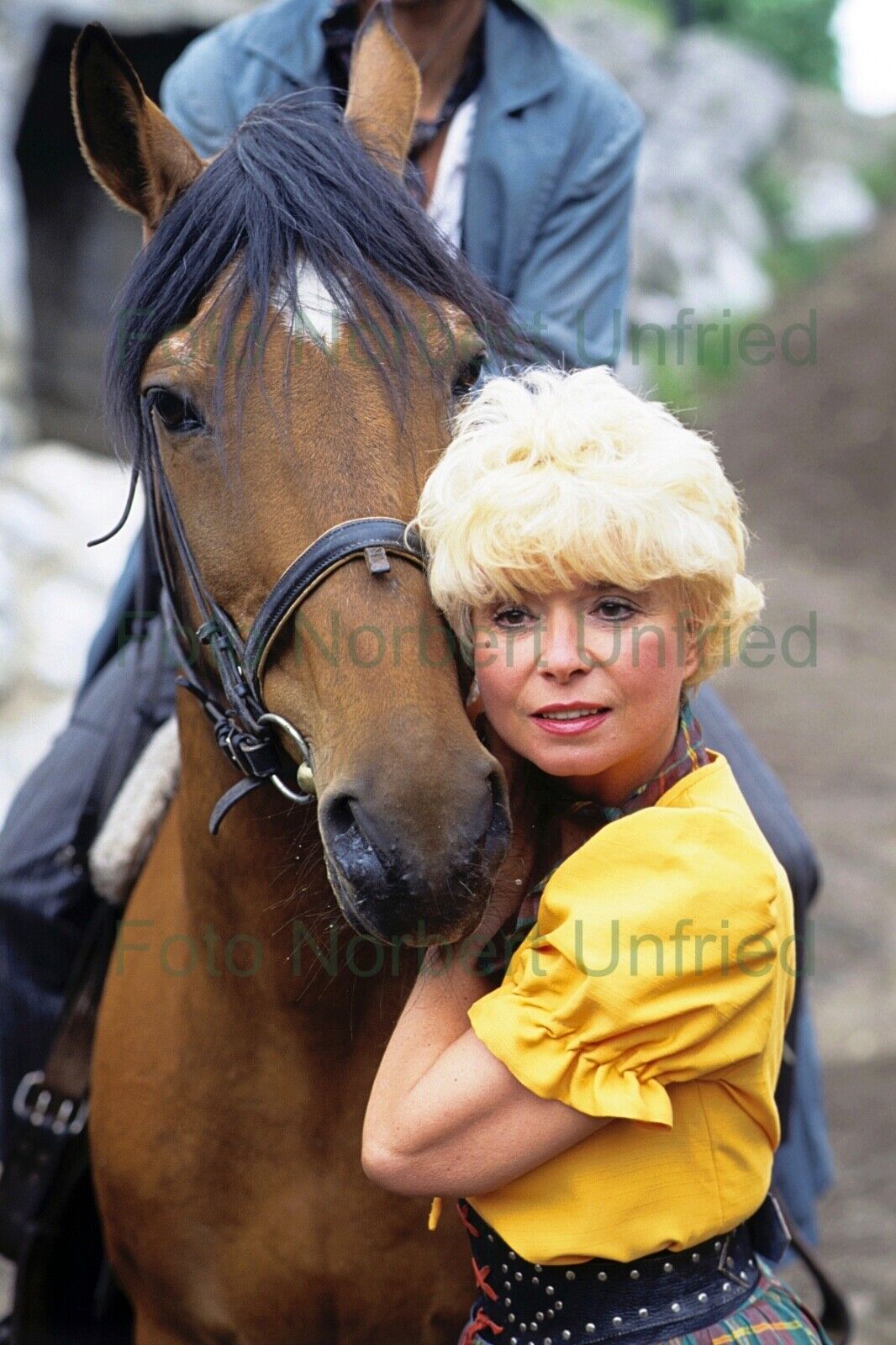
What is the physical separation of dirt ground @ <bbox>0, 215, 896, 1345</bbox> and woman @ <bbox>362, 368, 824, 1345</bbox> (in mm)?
710

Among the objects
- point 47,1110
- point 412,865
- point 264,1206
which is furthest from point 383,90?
point 47,1110

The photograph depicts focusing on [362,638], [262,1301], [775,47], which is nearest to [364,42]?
[362,638]

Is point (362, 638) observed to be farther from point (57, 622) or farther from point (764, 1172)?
point (57, 622)

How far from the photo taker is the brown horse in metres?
1.59

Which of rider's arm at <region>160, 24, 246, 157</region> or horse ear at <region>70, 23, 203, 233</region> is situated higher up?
horse ear at <region>70, 23, 203, 233</region>

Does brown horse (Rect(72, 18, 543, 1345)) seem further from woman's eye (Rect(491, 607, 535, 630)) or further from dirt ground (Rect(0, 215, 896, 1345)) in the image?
dirt ground (Rect(0, 215, 896, 1345))

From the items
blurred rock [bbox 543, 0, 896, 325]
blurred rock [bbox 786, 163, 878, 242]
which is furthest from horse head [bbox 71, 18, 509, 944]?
blurred rock [bbox 786, 163, 878, 242]

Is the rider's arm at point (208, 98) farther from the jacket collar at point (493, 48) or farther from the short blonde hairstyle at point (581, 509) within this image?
the short blonde hairstyle at point (581, 509)

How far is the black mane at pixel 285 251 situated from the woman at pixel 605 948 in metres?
0.31

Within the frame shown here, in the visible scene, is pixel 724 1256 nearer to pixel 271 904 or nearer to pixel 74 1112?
pixel 271 904

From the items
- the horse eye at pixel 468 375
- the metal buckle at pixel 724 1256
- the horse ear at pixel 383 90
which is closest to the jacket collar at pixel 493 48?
the horse ear at pixel 383 90

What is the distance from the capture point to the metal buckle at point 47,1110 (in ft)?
8.31

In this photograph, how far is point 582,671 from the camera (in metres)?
1.59

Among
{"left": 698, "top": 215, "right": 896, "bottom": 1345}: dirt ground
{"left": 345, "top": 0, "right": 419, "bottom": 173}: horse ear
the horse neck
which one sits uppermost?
{"left": 345, "top": 0, "right": 419, "bottom": 173}: horse ear
